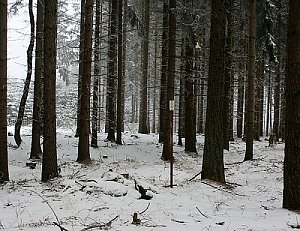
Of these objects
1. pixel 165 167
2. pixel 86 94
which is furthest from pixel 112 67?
pixel 165 167

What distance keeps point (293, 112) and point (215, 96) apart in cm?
313

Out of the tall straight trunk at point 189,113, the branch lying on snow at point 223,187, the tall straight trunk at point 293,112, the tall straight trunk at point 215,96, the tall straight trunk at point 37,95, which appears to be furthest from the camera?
the tall straight trunk at point 189,113

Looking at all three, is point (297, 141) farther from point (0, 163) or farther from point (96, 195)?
point (0, 163)

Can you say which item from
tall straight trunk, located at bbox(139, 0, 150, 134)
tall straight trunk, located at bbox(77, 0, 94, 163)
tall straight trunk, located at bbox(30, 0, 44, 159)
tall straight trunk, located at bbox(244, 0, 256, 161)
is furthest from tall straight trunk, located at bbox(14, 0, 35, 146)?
tall straight trunk, located at bbox(244, 0, 256, 161)

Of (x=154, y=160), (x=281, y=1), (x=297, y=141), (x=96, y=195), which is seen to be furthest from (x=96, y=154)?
(x=281, y=1)

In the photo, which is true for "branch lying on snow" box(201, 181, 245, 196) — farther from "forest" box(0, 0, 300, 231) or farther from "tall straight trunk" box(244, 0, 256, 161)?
"tall straight trunk" box(244, 0, 256, 161)

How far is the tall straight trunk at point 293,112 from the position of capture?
6.96 meters

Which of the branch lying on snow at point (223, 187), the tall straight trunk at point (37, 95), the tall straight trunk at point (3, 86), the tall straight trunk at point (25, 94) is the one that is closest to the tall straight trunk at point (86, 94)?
the tall straight trunk at point (37, 95)

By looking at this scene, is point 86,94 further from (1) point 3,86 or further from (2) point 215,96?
(2) point 215,96

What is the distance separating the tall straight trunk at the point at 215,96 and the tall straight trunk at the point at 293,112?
2.88 meters

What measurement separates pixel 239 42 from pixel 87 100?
12.4m

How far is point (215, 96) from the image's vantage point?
32.6 feet

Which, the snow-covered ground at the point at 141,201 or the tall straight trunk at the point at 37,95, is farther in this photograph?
the tall straight trunk at the point at 37,95

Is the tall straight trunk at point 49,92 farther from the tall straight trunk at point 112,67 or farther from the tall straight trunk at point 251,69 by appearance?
the tall straight trunk at point 251,69
